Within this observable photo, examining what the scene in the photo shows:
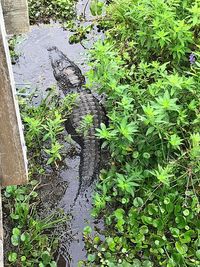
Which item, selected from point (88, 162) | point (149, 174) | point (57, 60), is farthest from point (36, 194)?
point (57, 60)

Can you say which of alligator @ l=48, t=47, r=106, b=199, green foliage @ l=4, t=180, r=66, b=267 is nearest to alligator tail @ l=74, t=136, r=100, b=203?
alligator @ l=48, t=47, r=106, b=199

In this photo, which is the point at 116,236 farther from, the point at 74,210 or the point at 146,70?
the point at 146,70

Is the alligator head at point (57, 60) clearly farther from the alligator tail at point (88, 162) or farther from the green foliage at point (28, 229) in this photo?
the green foliage at point (28, 229)

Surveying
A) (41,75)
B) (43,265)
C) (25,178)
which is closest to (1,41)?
(25,178)

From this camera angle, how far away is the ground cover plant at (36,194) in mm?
3455

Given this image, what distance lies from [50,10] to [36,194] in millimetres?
2723

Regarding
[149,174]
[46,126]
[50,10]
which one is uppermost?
[50,10]

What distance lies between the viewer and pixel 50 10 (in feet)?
18.8

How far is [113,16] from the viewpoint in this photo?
5.25m

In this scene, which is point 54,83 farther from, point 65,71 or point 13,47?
point 13,47

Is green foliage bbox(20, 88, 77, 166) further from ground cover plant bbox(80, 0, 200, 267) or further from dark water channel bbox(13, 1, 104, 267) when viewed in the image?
ground cover plant bbox(80, 0, 200, 267)

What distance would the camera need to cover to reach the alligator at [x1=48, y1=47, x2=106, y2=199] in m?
4.04

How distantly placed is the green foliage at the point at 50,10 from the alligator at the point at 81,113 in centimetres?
59

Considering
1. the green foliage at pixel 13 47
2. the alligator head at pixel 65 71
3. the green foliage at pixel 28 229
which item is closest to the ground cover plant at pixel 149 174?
the green foliage at pixel 28 229
